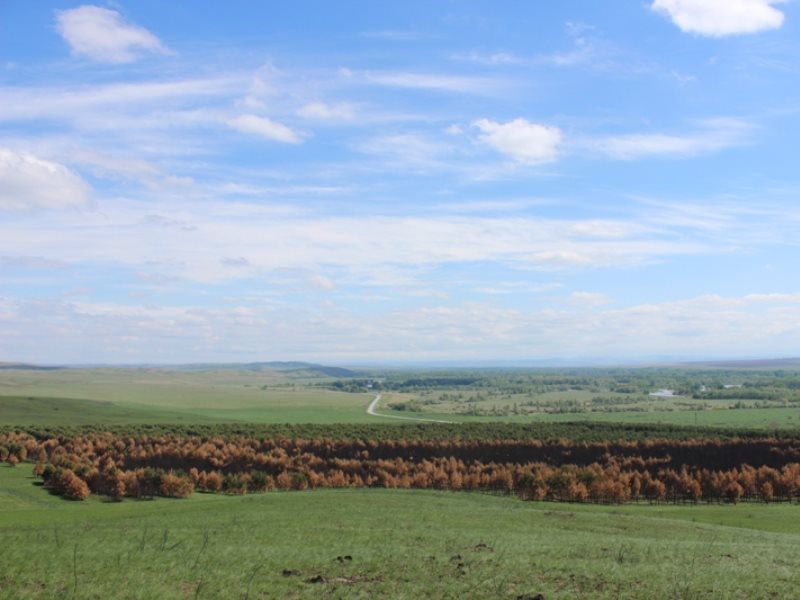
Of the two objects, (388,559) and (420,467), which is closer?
(388,559)

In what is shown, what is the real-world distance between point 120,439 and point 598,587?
2974 inches

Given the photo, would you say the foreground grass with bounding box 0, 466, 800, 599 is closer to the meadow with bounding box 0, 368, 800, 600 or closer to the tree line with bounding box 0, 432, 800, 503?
the meadow with bounding box 0, 368, 800, 600

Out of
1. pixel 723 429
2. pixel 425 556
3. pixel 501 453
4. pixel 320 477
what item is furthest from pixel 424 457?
pixel 425 556

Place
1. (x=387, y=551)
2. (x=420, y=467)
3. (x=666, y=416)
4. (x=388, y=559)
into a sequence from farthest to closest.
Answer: (x=666, y=416) → (x=420, y=467) → (x=387, y=551) → (x=388, y=559)

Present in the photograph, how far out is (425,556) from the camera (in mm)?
18641

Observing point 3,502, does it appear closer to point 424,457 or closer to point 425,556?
point 425,556

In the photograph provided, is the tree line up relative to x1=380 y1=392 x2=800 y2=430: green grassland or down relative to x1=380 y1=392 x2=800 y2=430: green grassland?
up

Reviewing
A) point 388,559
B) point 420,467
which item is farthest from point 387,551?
point 420,467

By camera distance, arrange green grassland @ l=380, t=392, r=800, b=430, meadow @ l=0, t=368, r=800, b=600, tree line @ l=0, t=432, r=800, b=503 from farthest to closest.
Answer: green grassland @ l=380, t=392, r=800, b=430 < tree line @ l=0, t=432, r=800, b=503 < meadow @ l=0, t=368, r=800, b=600

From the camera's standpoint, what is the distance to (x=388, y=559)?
59.4 feet

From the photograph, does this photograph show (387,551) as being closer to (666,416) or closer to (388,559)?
(388,559)

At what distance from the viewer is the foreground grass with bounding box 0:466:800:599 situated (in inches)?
596

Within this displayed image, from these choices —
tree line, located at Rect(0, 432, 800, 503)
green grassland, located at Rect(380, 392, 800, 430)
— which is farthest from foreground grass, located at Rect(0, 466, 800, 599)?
green grassland, located at Rect(380, 392, 800, 430)

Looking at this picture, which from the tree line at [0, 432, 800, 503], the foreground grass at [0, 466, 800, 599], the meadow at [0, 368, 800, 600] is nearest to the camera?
the foreground grass at [0, 466, 800, 599]
